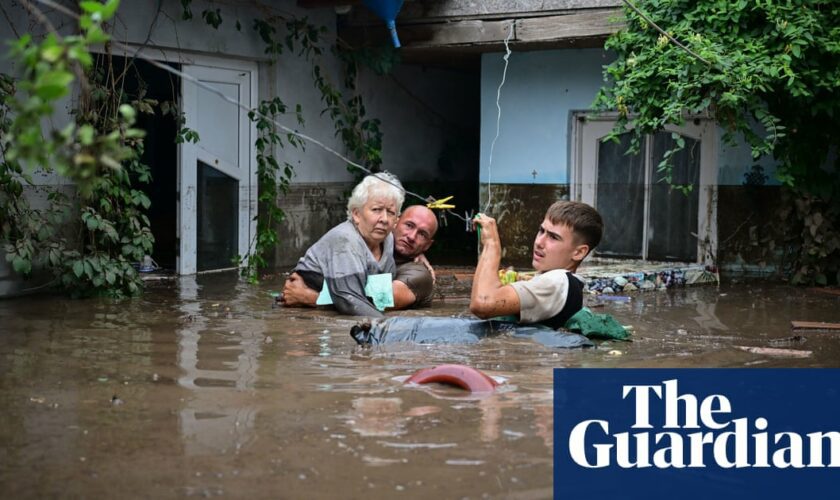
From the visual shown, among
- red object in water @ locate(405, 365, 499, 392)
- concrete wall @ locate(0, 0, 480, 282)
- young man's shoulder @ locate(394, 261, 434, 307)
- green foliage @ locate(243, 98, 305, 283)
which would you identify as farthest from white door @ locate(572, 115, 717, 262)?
red object in water @ locate(405, 365, 499, 392)

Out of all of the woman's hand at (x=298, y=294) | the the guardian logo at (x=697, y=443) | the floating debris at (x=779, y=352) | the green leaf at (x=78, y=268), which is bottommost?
the the guardian logo at (x=697, y=443)

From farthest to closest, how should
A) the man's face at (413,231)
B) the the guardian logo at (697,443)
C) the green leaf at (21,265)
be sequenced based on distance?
the green leaf at (21,265) < the man's face at (413,231) < the the guardian logo at (697,443)

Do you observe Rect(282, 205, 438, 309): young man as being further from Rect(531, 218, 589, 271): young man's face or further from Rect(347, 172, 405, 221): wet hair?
Rect(531, 218, 589, 271): young man's face

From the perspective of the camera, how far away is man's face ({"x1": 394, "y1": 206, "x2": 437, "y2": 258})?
8.89 m

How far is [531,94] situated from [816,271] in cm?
375

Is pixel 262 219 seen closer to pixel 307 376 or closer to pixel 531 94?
pixel 531 94

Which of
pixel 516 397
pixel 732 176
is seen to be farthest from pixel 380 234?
pixel 732 176

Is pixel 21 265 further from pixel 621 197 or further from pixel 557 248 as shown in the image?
pixel 621 197

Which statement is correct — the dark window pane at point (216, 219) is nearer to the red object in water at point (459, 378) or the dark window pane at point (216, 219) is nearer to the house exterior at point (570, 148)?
the house exterior at point (570, 148)

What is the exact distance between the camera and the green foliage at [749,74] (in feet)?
32.0

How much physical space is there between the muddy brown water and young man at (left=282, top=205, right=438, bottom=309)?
0.16 m

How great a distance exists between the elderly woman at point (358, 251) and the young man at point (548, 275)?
1451 mm

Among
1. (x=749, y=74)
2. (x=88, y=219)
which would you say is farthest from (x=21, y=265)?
(x=749, y=74)

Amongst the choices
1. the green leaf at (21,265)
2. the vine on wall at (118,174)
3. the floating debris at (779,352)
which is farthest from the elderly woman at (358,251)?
the floating debris at (779,352)
